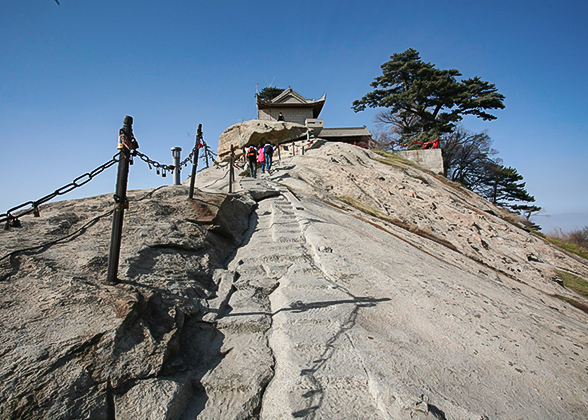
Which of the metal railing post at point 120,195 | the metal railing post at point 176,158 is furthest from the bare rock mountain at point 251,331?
the metal railing post at point 176,158

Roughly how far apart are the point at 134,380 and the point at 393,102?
25.9 m

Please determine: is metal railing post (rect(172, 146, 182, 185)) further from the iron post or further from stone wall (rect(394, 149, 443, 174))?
stone wall (rect(394, 149, 443, 174))

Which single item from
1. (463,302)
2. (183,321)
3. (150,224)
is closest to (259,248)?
(150,224)

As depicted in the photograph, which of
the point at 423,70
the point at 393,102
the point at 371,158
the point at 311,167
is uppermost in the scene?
the point at 423,70

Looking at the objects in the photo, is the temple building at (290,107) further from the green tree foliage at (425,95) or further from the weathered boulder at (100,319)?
the weathered boulder at (100,319)

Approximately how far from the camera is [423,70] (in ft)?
78.0

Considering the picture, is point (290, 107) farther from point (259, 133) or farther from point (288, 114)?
point (259, 133)

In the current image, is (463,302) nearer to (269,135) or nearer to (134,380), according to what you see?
(134,380)

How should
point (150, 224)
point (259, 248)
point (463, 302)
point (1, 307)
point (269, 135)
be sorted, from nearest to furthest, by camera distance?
1. point (1, 307)
2. point (463, 302)
3. point (150, 224)
4. point (259, 248)
5. point (269, 135)

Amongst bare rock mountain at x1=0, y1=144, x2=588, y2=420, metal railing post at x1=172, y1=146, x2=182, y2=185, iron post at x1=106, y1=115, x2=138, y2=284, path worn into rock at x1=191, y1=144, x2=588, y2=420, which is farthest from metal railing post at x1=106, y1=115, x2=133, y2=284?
metal railing post at x1=172, y1=146, x2=182, y2=185

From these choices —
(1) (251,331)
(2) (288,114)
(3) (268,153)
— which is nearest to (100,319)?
(1) (251,331)

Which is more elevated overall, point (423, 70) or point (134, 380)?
point (423, 70)

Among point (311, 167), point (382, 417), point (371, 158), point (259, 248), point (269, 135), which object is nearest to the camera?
point (382, 417)

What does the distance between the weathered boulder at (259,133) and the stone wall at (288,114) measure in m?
3.40
